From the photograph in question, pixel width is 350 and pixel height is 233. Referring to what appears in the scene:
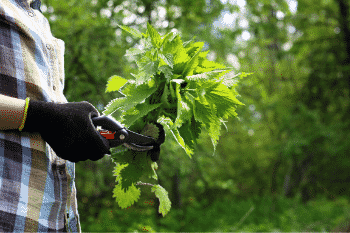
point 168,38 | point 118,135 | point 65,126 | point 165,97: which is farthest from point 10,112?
point 168,38

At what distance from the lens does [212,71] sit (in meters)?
1.40

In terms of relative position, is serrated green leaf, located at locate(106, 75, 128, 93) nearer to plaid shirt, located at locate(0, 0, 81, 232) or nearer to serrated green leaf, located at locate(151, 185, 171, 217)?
plaid shirt, located at locate(0, 0, 81, 232)

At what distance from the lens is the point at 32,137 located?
121cm

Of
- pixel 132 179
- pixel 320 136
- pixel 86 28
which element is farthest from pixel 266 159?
pixel 132 179

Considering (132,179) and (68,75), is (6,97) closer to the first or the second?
(132,179)

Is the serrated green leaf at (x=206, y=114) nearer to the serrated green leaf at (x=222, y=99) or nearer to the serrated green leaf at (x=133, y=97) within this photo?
the serrated green leaf at (x=222, y=99)

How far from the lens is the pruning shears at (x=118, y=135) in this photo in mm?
1212

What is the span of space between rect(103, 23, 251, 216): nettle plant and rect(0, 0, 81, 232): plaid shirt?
29cm

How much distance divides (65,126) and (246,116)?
630 cm

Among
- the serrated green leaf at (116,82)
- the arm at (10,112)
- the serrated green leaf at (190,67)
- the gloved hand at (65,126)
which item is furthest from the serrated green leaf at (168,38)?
the arm at (10,112)

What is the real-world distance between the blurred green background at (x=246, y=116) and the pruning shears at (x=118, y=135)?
1.48 metres

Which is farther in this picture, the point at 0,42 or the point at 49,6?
the point at 49,6

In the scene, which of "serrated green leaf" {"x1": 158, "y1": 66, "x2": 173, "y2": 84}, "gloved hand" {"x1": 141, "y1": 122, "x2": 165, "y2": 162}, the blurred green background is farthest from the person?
the blurred green background

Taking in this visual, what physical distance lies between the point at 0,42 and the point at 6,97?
0.86 ft
